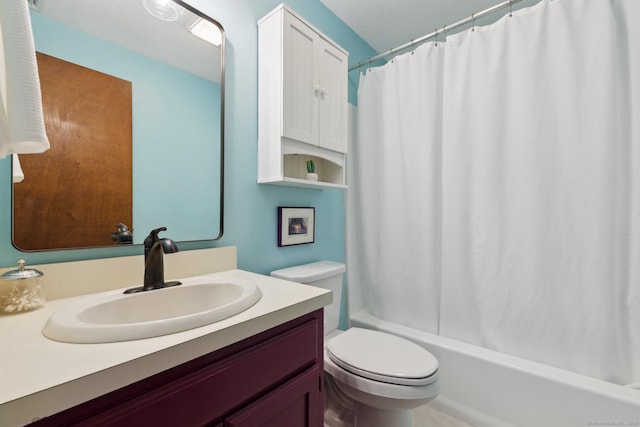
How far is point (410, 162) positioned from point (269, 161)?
933mm

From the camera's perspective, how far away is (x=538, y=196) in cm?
135

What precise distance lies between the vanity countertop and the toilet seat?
1.90 feet

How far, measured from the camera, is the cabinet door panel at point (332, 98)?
1.43 metres

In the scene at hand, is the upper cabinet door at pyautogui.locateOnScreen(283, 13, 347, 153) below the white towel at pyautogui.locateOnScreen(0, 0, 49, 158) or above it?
above

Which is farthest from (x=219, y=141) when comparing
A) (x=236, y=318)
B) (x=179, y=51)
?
(x=236, y=318)

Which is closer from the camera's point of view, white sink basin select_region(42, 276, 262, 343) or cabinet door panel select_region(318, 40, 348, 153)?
white sink basin select_region(42, 276, 262, 343)

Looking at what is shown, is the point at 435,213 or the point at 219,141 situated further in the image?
the point at 435,213

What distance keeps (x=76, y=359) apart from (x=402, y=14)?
7.18ft

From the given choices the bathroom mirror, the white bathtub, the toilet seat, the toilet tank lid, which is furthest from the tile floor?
the bathroom mirror

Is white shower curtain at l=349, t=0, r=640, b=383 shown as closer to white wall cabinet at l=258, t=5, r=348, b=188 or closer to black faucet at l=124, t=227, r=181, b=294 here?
white wall cabinet at l=258, t=5, r=348, b=188

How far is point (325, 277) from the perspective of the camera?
140 centimetres

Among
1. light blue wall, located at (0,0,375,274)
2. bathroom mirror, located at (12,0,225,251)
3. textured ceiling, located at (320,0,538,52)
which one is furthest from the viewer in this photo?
textured ceiling, located at (320,0,538,52)

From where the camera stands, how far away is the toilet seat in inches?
40.7

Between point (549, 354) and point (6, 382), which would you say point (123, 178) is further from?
point (549, 354)
